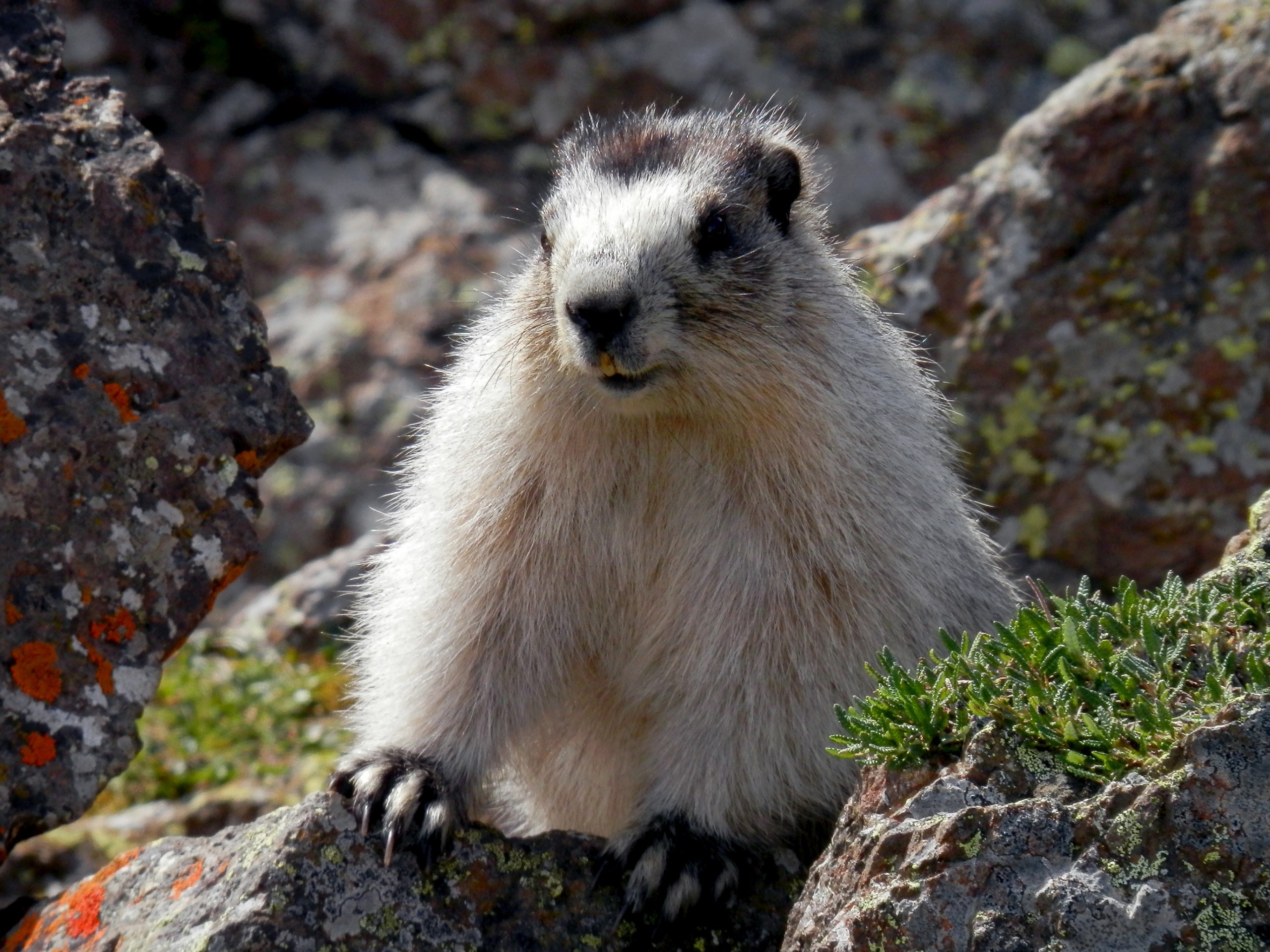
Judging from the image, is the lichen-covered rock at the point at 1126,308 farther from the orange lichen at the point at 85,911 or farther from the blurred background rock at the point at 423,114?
the orange lichen at the point at 85,911

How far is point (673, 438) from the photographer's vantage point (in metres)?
5.04

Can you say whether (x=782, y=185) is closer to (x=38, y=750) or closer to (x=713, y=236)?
(x=713, y=236)

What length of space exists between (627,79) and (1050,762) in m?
8.54

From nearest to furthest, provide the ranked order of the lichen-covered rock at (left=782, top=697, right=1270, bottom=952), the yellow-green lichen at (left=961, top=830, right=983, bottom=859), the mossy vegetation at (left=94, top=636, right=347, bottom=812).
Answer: the lichen-covered rock at (left=782, top=697, right=1270, bottom=952), the yellow-green lichen at (left=961, top=830, right=983, bottom=859), the mossy vegetation at (left=94, top=636, right=347, bottom=812)

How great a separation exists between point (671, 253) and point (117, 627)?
230 centimetres

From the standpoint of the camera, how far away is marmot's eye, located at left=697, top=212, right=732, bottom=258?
5027 millimetres

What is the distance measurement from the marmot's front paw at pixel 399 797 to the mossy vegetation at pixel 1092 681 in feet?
4.81

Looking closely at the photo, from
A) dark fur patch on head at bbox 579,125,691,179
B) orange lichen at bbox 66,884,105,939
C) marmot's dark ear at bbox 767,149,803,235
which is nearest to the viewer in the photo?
orange lichen at bbox 66,884,105,939

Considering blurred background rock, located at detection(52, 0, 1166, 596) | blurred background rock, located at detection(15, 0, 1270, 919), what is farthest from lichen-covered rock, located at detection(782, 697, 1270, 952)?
blurred background rock, located at detection(52, 0, 1166, 596)

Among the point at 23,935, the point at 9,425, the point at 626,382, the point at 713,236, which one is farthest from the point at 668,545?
the point at 23,935

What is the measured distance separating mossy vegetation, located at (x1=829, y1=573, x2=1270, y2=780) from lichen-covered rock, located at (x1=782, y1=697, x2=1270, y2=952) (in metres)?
0.08

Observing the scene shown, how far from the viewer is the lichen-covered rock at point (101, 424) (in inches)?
183

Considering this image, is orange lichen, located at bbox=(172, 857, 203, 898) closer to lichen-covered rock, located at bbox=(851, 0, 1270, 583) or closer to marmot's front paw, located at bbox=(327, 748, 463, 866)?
marmot's front paw, located at bbox=(327, 748, 463, 866)

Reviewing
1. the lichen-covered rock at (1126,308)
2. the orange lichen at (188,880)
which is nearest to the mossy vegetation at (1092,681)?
the orange lichen at (188,880)
